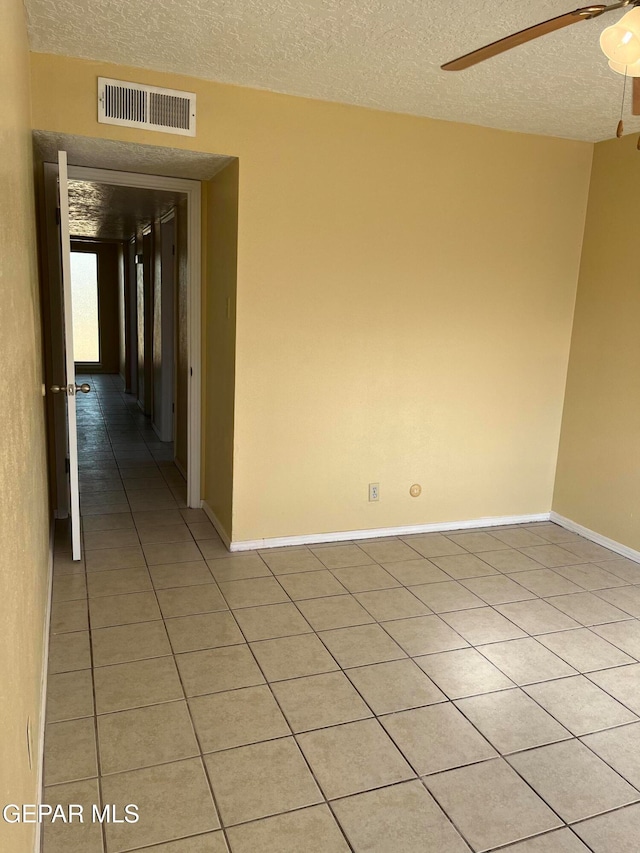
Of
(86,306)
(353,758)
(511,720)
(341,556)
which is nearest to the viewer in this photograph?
(353,758)

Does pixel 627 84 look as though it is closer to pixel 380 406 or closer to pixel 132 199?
pixel 380 406

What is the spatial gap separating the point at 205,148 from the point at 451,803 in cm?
306

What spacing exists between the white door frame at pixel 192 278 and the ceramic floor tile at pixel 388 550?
4.27ft

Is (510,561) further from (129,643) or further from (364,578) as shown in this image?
(129,643)

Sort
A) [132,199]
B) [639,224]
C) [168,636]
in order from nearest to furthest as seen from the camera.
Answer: [168,636], [639,224], [132,199]

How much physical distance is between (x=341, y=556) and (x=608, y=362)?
2089 millimetres

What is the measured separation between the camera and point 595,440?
419 centimetres

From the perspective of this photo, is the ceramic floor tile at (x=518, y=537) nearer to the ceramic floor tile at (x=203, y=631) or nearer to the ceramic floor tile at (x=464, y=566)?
the ceramic floor tile at (x=464, y=566)

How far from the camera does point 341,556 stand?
12.3 ft

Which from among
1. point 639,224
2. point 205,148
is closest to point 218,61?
point 205,148

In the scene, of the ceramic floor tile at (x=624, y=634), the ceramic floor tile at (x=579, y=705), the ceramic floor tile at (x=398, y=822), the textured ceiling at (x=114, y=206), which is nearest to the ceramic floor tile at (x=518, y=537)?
the ceramic floor tile at (x=624, y=634)

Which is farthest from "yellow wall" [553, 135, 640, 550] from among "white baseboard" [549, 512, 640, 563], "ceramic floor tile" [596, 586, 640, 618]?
"ceramic floor tile" [596, 586, 640, 618]

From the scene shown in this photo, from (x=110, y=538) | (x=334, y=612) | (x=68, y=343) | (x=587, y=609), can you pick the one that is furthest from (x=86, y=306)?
(x=587, y=609)

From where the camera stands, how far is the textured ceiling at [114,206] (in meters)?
4.98
